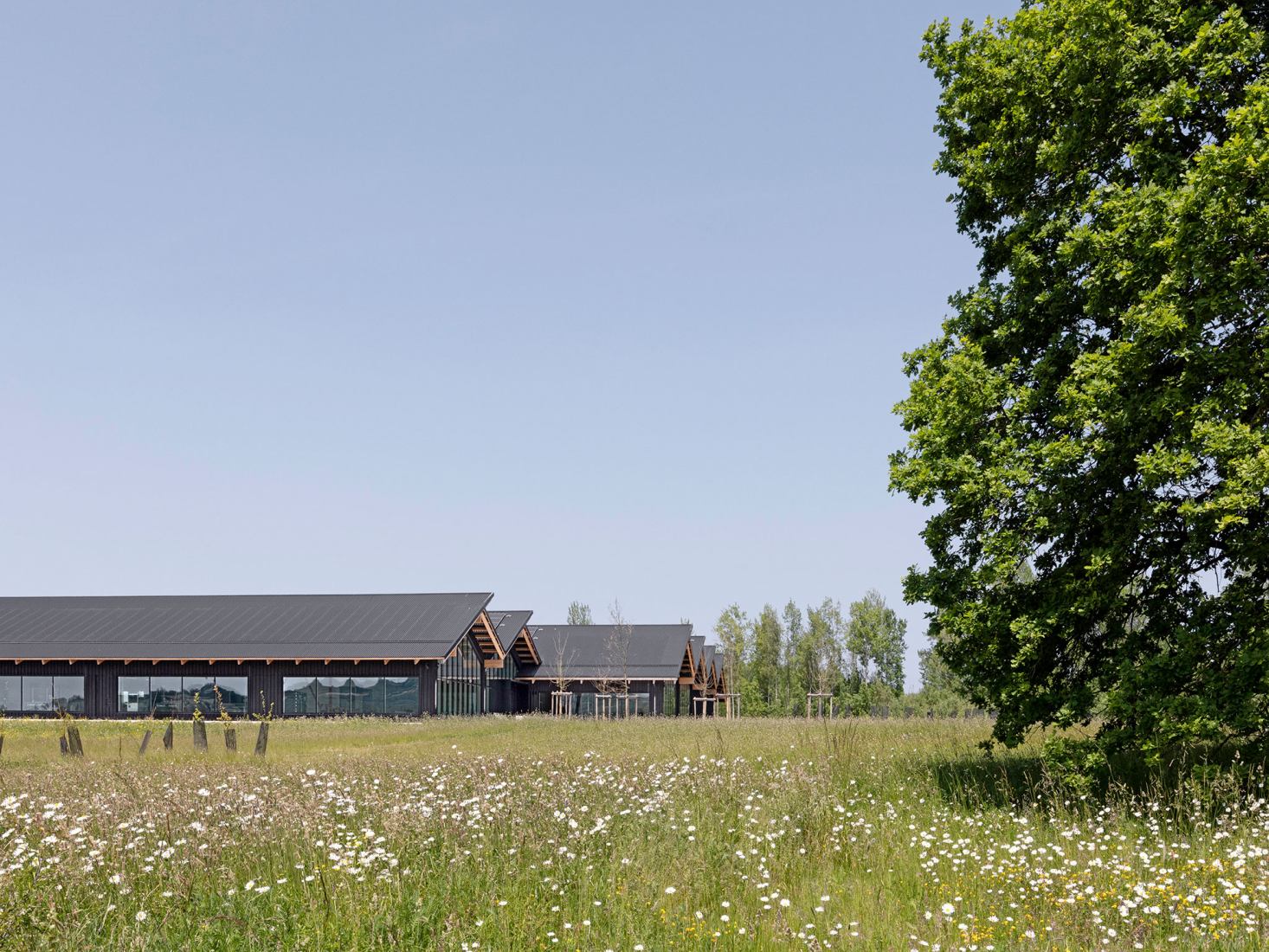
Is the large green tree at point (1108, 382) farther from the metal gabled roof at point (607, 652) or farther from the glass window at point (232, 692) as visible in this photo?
the metal gabled roof at point (607, 652)

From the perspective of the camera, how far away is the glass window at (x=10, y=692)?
5381 cm

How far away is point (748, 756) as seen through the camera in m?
17.0

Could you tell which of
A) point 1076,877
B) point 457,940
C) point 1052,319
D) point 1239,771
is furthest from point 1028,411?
point 457,940

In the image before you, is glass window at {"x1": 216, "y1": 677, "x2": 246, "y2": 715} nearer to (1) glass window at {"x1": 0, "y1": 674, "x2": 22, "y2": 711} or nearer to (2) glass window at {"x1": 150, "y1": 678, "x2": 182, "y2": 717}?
(2) glass window at {"x1": 150, "y1": 678, "x2": 182, "y2": 717}

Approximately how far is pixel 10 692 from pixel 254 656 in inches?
554

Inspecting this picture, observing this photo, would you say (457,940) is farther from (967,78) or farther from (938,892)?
(967,78)

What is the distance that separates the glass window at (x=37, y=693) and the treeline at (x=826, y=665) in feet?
122

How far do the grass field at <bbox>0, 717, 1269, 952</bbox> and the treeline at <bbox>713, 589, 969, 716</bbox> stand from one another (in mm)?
51918

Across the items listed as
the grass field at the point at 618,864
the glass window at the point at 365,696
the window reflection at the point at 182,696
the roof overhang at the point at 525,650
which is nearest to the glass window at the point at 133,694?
the window reflection at the point at 182,696

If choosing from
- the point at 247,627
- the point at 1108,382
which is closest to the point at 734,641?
the point at 247,627

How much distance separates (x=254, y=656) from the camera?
51312 millimetres

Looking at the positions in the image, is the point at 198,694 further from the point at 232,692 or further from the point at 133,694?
the point at 133,694

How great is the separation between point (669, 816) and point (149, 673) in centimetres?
4977

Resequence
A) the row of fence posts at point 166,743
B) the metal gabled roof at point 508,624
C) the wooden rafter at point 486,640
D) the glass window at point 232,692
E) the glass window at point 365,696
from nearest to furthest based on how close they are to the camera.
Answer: the row of fence posts at point 166,743 → the glass window at point 365,696 → the glass window at point 232,692 → the wooden rafter at point 486,640 → the metal gabled roof at point 508,624
